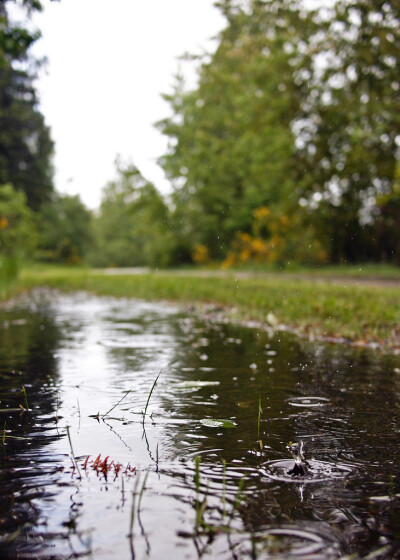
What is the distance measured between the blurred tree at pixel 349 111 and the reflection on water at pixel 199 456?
12.8 meters

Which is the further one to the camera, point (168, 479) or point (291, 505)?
point (168, 479)

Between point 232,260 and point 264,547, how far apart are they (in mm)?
30696

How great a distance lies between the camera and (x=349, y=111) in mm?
20531

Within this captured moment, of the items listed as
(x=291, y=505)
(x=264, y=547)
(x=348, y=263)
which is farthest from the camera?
(x=348, y=263)

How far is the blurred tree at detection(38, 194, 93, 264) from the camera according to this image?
5786 centimetres

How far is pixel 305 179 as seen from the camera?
926 inches

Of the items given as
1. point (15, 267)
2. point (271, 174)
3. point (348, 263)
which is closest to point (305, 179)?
point (271, 174)

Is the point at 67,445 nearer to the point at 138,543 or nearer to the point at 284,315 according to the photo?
the point at 138,543

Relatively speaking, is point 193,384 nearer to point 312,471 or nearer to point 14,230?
point 312,471

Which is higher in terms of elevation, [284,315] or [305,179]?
[305,179]

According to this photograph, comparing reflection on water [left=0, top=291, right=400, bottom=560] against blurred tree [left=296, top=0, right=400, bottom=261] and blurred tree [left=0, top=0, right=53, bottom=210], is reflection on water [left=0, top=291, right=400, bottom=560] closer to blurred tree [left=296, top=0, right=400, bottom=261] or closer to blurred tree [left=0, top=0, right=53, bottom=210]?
blurred tree [left=296, top=0, right=400, bottom=261]

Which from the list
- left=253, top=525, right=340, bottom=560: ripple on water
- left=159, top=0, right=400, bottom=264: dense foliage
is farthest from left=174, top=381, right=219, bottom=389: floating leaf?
left=159, top=0, right=400, bottom=264: dense foliage

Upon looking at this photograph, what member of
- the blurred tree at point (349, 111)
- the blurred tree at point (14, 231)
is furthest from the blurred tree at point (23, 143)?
the blurred tree at point (349, 111)

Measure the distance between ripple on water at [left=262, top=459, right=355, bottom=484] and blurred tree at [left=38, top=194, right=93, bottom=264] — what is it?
52.3 meters
